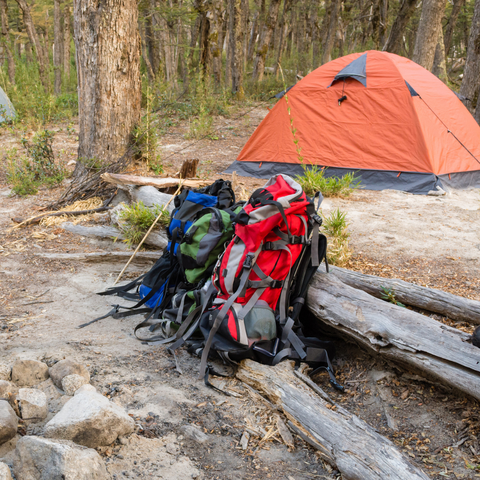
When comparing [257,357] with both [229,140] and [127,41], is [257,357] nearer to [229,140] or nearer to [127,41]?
[127,41]

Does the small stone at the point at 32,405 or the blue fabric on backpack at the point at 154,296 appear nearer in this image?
the small stone at the point at 32,405

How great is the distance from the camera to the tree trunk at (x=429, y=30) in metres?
8.98

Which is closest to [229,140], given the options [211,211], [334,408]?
[211,211]

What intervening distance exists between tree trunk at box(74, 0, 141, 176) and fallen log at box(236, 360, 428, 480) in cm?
427

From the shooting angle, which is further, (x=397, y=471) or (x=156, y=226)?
(x=156, y=226)

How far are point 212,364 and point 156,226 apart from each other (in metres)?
2.13

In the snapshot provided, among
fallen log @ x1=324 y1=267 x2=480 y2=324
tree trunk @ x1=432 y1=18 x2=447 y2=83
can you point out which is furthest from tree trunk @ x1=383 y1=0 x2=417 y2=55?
fallen log @ x1=324 y1=267 x2=480 y2=324

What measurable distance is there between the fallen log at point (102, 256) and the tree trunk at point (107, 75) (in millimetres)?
1869

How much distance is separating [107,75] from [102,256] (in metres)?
2.61

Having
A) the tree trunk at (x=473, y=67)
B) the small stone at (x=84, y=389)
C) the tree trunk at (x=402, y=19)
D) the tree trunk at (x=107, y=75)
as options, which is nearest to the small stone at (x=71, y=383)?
the small stone at (x=84, y=389)

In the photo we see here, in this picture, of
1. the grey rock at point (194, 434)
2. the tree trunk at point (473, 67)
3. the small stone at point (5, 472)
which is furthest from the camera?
the tree trunk at point (473, 67)

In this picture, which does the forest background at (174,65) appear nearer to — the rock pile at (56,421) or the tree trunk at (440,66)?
the tree trunk at (440,66)

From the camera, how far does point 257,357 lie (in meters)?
2.63

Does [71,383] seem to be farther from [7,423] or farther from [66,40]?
[66,40]
